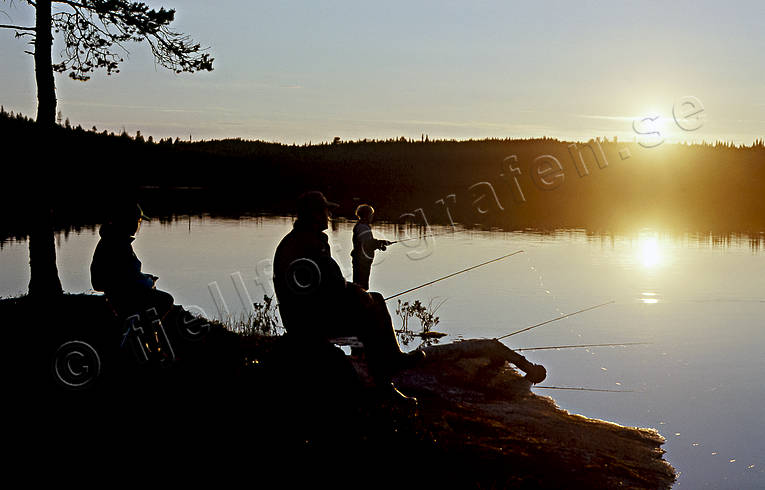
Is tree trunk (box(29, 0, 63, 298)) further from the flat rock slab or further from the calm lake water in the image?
the flat rock slab

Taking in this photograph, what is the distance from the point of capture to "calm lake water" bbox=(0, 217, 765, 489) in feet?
35.0

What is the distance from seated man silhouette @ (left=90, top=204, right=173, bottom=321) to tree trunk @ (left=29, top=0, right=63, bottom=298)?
5861 millimetres

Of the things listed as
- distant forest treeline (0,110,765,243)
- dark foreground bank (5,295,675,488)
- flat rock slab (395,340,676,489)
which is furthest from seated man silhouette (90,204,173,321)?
distant forest treeline (0,110,765,243)

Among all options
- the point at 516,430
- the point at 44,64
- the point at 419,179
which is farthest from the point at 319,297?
the point at 419,179

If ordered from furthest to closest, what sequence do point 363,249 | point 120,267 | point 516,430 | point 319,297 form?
point 363,249 < point 516,430 < point 120,267 < point 319,297

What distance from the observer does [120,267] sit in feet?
24.0

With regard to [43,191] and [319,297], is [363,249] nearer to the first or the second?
[43,191]

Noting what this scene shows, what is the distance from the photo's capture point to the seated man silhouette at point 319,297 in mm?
6250

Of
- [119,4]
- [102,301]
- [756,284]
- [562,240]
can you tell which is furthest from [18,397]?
[562,240]

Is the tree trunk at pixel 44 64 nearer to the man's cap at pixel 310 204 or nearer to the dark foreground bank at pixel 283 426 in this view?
the dark foreground bank at pixel 283 426

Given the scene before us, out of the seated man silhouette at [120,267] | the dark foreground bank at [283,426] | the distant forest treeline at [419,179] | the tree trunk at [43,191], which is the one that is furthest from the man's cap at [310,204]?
the distant forest treeline at [419,179]

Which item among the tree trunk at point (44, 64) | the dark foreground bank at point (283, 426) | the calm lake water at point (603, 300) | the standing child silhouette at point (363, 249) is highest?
the tree trunk at point (44, 64)

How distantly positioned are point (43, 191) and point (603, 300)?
14098 mm

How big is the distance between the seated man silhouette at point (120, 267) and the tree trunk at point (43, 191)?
5.86 m
